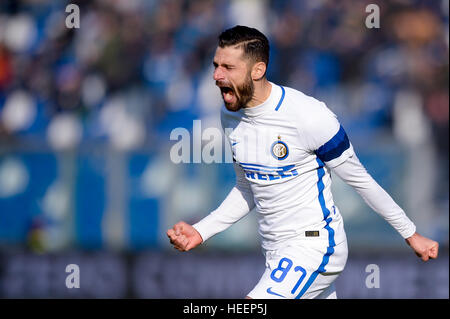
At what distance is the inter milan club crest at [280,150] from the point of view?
4.74 meters

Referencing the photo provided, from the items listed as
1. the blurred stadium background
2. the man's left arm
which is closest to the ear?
the man's left arm

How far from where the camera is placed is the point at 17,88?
12023 millimetres

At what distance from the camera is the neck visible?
4.78 m

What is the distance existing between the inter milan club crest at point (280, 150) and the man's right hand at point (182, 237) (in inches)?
29.8

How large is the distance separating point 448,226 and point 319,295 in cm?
494

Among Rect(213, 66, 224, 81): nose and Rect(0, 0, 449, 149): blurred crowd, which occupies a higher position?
Rect(0, 0, 449, 149): blurred crowd

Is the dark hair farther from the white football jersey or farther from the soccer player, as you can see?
the white football jersey

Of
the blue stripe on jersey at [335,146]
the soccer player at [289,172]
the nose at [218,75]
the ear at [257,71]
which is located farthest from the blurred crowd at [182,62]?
the nose at [218,75]

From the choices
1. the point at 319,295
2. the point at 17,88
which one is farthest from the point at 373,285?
the point at 17,88

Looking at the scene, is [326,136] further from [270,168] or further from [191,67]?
[191,67]

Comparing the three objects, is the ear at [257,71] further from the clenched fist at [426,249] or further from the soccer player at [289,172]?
the clenched fist at [426,249]

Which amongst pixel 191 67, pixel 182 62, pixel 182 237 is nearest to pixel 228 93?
pixel 182 237

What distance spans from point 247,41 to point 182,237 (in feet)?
4.30

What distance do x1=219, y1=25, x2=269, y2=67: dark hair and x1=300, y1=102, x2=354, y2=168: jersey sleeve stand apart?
0.48 m
